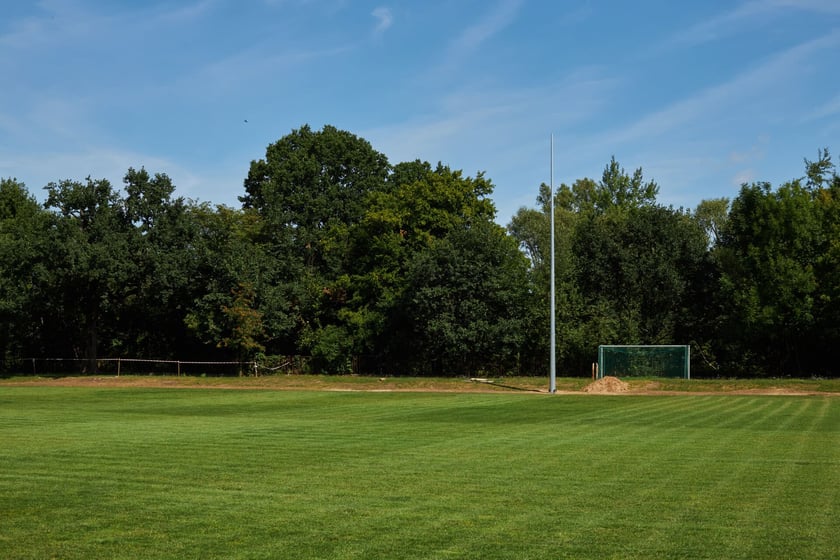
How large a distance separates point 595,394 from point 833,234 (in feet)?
67.3

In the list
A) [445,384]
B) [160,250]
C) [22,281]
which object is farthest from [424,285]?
[22,281]

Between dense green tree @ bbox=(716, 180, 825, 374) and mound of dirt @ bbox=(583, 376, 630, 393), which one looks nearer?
mound of dirt @ bbox=(583, 376, 630, 393)

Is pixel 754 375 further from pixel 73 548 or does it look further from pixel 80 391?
pixel 73 548

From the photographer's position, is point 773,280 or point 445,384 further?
point 773,280

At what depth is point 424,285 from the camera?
52.9m

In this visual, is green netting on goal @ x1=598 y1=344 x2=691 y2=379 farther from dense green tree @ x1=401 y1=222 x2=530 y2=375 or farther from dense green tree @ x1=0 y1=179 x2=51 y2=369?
dense green tree @ x1=0 y1=179 x2=51 y2=369

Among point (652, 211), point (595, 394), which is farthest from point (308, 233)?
point (595, 394)

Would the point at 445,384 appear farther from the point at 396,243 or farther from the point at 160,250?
the point at 160,250

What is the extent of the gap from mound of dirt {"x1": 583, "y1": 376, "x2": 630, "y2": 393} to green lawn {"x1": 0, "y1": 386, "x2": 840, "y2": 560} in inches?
713

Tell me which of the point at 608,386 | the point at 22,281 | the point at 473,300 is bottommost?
the point at 608,386

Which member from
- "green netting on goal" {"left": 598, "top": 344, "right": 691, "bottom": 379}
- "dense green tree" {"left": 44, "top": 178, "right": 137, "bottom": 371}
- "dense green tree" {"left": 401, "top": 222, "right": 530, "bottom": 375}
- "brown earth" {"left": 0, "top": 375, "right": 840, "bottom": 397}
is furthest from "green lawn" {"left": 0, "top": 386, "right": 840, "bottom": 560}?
"dense green tree" {"left": 44, "top": 178, "right": 137, "bottom": 371}

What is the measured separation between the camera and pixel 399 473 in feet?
41.8

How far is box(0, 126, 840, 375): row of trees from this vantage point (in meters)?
50.6

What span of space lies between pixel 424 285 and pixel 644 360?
47.8 ft
